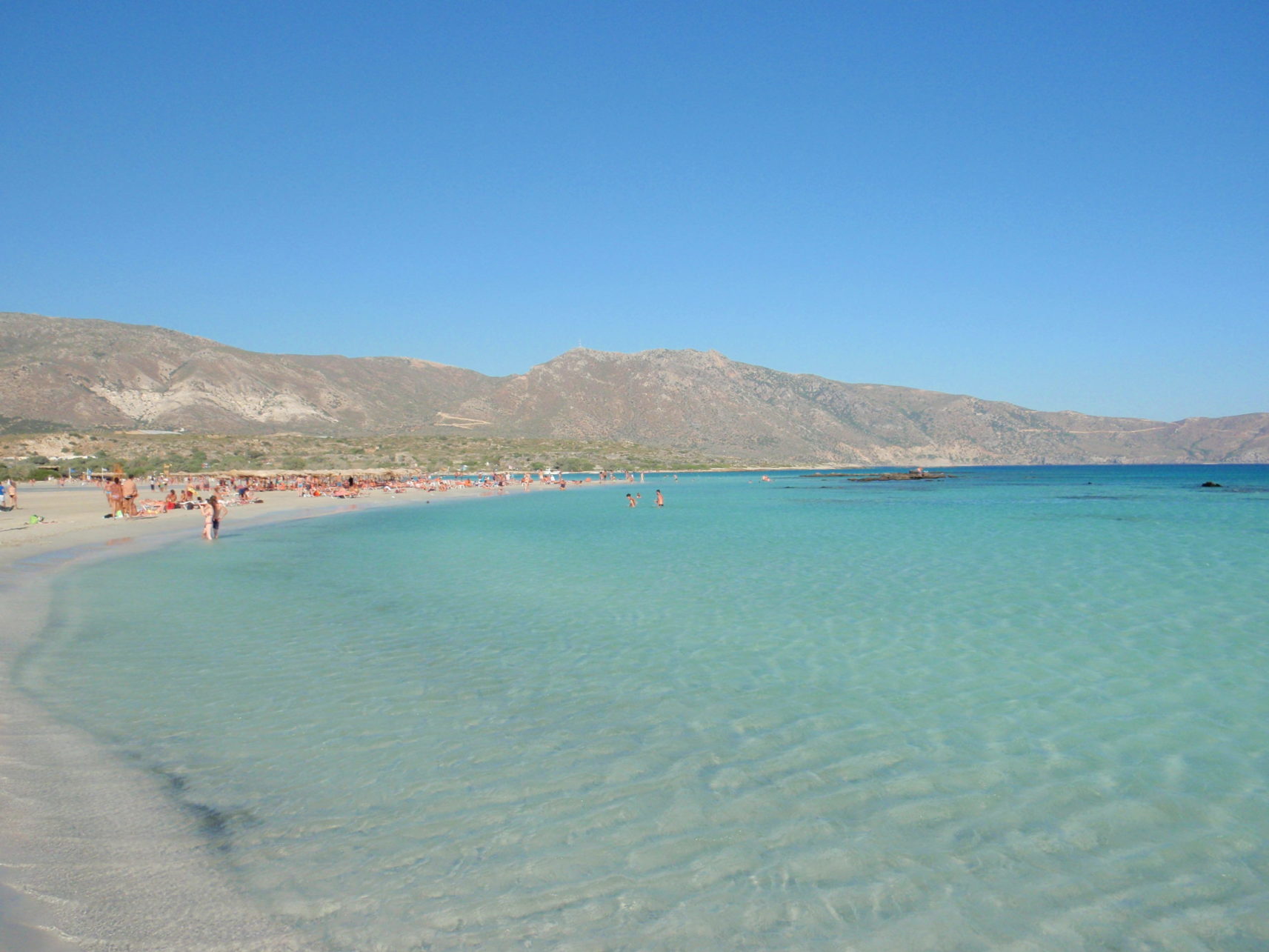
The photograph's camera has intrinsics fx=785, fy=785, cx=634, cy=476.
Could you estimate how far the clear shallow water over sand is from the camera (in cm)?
425

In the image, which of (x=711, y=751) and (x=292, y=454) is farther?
(x=292, y=454)

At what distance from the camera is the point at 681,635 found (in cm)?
1151

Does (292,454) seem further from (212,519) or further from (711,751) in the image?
(711,751)

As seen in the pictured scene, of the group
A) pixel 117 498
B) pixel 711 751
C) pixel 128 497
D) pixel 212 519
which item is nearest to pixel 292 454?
pixel 128 497

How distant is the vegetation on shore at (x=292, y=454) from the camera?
280ft

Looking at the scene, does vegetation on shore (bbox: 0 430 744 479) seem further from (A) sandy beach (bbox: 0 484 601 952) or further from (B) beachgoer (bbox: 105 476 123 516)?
(A) sandy beach (bbox: 0 484 601 952)

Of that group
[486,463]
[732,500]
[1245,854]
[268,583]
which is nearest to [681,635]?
[1245,854]

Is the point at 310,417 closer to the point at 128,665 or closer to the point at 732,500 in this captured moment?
the point at 732,500

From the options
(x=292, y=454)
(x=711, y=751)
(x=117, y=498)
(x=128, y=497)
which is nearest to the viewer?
(x=711, y=751)

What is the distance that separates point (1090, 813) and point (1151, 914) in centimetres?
130

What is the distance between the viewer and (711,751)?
22.0ft

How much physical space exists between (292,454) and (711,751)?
108558 millimetres

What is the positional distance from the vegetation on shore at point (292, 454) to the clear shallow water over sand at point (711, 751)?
74.0 m

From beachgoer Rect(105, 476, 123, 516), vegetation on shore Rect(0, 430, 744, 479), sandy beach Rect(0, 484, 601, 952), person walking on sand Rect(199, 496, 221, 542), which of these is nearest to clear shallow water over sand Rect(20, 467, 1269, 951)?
sandy beach Rect(0, 484, 601, 952)
